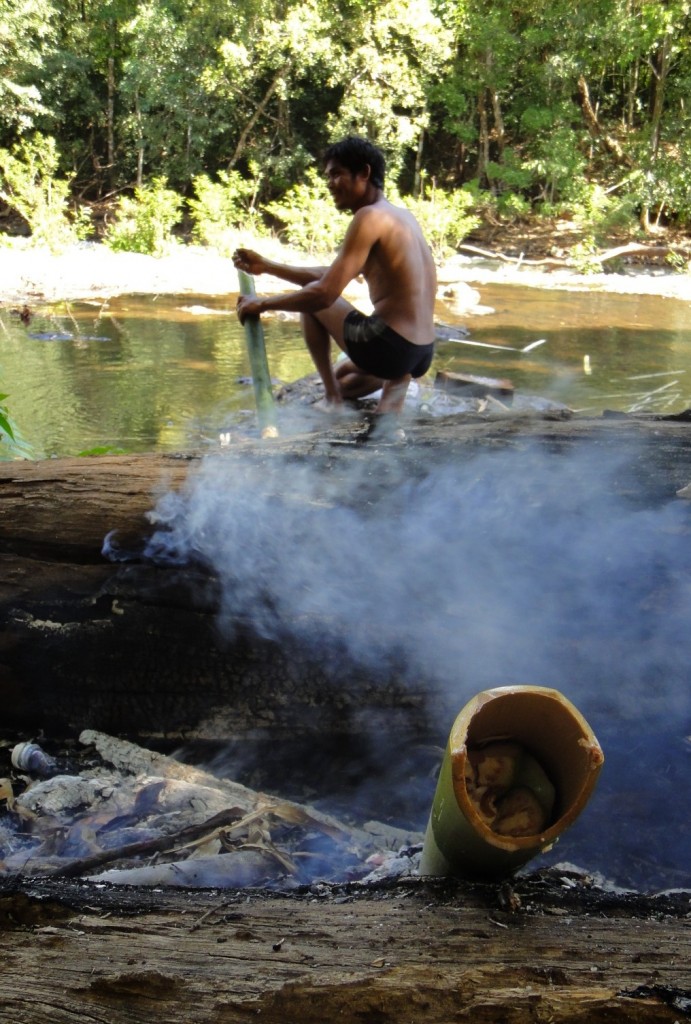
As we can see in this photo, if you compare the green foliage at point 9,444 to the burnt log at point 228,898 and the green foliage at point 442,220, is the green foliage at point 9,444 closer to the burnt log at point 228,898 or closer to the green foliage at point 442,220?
the burnt log at point 228,898

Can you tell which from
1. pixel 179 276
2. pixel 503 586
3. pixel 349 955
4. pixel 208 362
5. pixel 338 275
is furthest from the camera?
pixel 179 276

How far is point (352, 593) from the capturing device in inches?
79.4

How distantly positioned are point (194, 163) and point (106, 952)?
2037cm

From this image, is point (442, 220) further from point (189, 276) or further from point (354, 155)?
point (354, 155)

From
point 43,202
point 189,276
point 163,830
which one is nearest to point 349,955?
point 163,830

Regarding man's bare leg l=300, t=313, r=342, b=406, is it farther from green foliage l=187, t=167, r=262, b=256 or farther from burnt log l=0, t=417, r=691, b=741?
green foliage l=187, t=167, r=262, b=256

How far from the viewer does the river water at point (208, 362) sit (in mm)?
6734

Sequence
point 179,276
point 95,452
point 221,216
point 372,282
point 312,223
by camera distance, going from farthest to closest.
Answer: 1. point 221,216
2. point 312,223
3. point 179,276
4. point 372,282
5. point 95,452

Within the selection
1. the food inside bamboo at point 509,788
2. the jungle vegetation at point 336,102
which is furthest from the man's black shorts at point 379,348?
the jungle vegetation at point 336,102

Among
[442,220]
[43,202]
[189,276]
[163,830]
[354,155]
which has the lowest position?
[163,830]

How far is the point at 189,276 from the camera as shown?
14062 mm

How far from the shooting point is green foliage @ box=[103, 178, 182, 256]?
14977 millimetres

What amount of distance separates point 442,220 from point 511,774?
1612 cm

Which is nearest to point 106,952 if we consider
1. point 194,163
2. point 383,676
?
point 383,676
